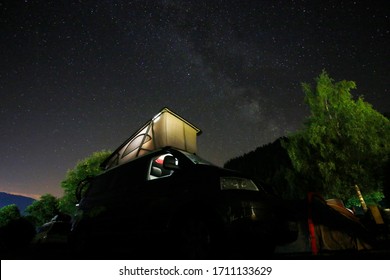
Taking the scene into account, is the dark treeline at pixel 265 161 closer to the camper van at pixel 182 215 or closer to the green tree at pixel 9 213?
the green tree at pixel 9 213

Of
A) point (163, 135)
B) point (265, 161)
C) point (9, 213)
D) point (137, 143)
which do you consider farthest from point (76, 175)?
point (265, 161)

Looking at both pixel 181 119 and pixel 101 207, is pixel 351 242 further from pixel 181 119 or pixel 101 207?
pixel 181 119

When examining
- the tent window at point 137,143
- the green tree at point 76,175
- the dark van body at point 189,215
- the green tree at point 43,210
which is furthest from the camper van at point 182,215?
the green tree at point 43,210

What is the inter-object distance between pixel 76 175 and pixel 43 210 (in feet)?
92.7

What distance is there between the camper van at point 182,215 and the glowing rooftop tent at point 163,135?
1079 cm

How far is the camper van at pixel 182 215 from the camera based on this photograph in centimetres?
349

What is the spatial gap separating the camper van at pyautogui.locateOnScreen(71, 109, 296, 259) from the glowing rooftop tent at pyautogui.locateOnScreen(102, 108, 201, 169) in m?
10.8

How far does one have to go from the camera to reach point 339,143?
20.2 metres

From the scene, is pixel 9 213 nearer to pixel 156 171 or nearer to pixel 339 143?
pixel 339 143

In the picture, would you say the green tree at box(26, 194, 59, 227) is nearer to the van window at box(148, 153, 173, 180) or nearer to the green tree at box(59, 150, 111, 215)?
the green tree at box(59, 150, 111, 215)

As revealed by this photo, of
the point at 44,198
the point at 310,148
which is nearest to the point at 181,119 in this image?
the point at 310,148
